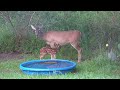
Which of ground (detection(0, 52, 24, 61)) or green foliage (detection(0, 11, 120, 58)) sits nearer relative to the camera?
green foliage (detection(0, 11, 120, 58))

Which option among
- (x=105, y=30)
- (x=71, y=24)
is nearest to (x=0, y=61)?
(x=71, y=24)

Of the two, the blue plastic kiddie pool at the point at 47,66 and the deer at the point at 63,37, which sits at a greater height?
the deer at the point at 63,37

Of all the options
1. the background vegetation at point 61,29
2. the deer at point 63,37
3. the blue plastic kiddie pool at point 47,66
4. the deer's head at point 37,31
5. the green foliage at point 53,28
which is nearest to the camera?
the blue plastic kiddie pool at point 47,66

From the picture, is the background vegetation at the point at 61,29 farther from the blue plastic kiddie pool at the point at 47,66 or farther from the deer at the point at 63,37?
the blue plastic kiddie pool at the point at 47,66

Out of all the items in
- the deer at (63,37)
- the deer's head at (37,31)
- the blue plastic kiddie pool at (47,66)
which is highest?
the deer's head at (37,31)

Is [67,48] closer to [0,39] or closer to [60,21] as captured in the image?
[60,21]

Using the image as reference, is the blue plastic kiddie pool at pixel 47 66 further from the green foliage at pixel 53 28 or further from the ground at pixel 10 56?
the ground at pixel 10 56

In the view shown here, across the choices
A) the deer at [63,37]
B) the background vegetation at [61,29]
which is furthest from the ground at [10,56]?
the deer at [63,37]

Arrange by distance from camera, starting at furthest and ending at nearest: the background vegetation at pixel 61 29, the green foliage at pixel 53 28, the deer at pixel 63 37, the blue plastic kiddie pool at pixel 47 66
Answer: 1. the green foliage at pixel 53 28
2. the deer at pixel 63 37
3. the background vegetation at pixel 61 29
4. the blue plastic kiddie pool at pixel 47 66

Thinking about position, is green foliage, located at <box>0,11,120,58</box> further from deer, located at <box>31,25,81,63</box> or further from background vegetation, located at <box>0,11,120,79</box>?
deer, located at <box>31,25,81,63</box>

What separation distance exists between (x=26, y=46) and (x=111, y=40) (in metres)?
3.16

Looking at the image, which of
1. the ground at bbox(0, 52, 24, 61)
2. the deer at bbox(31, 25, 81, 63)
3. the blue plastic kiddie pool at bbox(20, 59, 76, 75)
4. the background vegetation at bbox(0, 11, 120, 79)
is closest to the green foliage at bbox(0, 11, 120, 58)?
the background vegetation at bbox(0, 11, 120, 79)

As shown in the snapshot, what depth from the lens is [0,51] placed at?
10984 millimetres

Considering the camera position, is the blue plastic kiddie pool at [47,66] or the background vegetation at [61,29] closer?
the blue plastic kiddie pool at [47,66]
